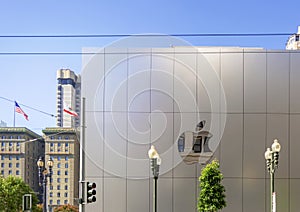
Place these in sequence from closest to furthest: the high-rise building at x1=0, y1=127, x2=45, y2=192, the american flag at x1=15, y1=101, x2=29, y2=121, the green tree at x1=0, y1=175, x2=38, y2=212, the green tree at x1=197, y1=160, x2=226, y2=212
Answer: the green tree at x1=197, y1=160, x2=226, y2=212 < the american flag at x1=15, y1=101, x2=29, y2=121 < the green tree at x1=0, y1=175, x2=38, y2=212 < the high-rise building at x1=0, y1=127, x2=45, y2=192

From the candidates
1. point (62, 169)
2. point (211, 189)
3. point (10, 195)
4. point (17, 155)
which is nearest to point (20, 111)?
point (10, 195)

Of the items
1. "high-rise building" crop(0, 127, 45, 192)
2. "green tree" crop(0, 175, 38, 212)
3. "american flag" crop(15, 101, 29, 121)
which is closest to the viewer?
"american flag" crop(15, 101, 29, 121)

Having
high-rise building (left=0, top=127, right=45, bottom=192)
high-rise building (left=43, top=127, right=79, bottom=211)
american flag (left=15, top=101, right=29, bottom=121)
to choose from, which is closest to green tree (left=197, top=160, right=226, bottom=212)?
american flag (left=15, top=101, right=29, bottom=121)

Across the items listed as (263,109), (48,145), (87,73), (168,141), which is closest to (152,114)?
(168,141)

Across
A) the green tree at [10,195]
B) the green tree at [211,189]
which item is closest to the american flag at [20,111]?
the green tree at [10,195]

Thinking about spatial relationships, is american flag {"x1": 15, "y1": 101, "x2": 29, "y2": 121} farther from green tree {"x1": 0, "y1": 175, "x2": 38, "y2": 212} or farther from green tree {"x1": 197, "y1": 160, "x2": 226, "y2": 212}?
green tree {"x1": 197, "y1": 160, "x2": 226, "y2": 212}

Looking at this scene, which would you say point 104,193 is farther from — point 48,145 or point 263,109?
point 48,145

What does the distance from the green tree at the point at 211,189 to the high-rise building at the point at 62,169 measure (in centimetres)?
8216

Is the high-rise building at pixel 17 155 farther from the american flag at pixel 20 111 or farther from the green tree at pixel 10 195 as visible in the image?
the american flag at pixel 20 111

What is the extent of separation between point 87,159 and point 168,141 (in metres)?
3.41

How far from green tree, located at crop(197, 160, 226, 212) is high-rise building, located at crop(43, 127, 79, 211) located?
82165mm

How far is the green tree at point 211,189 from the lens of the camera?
15.2 m

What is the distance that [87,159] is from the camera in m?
16.5

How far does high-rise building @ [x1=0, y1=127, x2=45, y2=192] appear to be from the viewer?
96875 millimetres
